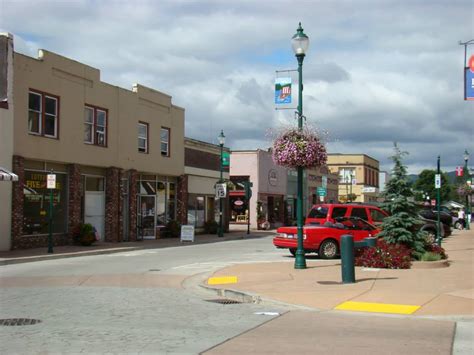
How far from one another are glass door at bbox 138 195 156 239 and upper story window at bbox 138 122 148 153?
2.54m

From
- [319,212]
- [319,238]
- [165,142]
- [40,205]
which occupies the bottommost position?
[319,238]

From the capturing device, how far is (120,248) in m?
25.2

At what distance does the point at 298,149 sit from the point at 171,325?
7832 millimetres

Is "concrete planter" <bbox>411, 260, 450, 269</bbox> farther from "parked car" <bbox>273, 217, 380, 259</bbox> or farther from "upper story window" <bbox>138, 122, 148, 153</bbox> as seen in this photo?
"upper story window" <bbox>138, 122, 148, 153</bbox>

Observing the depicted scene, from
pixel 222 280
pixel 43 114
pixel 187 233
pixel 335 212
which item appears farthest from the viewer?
pixel 187 233

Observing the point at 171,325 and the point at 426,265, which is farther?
the point at 426,265

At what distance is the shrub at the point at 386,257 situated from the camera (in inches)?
629

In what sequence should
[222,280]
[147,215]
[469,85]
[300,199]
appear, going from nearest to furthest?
[222,280] < [300,199] < [469,85] < [147,215]

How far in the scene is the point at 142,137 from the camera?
31844mm

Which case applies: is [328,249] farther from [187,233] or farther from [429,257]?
[187,233]

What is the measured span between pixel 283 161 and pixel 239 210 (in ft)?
108

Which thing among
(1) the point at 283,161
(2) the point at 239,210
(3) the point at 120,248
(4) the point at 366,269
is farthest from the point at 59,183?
(2) the point at 239,210

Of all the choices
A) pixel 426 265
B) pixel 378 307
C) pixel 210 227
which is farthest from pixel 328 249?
pixel 210 227

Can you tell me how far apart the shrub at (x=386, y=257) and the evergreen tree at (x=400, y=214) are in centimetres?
31
